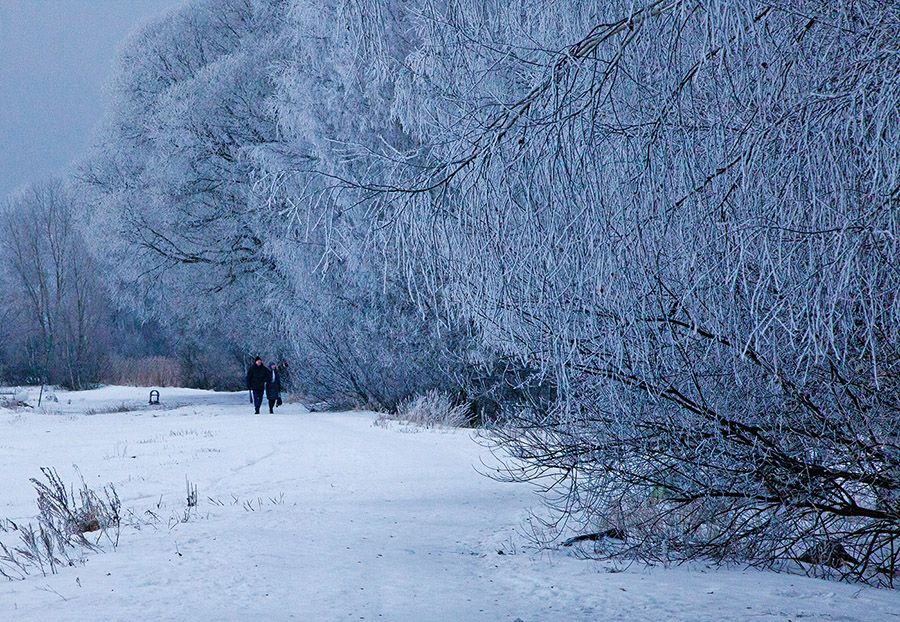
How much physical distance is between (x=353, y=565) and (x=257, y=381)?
13.6m

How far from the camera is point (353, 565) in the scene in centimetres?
426

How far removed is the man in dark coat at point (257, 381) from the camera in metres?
17.2

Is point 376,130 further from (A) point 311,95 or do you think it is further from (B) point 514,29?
(B) point 514,29

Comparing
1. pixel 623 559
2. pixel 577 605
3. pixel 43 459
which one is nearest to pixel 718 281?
pixel 577 605

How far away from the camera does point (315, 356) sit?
16.8 meters

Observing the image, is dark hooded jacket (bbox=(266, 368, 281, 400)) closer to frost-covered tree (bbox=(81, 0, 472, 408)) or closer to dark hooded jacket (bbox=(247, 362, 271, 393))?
dark hooded jacket (bbox=(247, 362, 271, 393))

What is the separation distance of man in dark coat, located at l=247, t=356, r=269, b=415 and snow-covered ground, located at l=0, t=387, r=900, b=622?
800cm

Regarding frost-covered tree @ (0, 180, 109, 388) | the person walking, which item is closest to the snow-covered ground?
the person walking

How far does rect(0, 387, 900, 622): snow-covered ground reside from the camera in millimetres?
3463

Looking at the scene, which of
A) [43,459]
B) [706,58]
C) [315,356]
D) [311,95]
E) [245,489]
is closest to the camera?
[706,58]

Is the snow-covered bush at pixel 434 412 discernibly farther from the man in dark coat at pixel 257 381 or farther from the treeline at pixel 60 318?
the treeline at pixel 60 318

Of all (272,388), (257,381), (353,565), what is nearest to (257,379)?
(257,381)

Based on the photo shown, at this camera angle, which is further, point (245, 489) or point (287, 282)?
point (287, 282)

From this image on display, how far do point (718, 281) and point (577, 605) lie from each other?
62.2 inches
